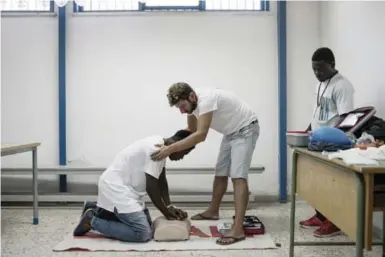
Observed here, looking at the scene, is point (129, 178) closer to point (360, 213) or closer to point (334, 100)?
point (334, 100)

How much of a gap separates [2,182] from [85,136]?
3.39 feet

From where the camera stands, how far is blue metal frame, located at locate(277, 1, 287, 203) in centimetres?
474

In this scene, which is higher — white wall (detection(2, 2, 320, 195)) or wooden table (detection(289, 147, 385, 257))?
white wall (detection(2, 2, 320, 195))

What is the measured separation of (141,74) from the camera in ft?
15.8

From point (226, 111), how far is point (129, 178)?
0.87 meters

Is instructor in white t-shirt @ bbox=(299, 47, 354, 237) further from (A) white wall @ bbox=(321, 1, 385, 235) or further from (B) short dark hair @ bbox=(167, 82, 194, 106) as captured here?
(B) short dark hair @ bbox=(167, 82, 194, 106)

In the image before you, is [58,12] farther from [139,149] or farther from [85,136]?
[139,149]

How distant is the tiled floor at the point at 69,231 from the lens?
2.88 metres

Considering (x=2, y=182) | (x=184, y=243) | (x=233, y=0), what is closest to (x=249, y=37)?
(x=233, y=0)

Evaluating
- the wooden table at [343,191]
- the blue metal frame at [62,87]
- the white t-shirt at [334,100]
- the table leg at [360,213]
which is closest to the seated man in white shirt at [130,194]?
the wooden table at [343,191]

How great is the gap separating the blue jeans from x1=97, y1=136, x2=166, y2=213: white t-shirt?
55mm

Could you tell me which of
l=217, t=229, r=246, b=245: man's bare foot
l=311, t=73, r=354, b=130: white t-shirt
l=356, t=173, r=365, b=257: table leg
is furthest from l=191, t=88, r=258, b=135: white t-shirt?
l=356, t=173, r=365, b=257: table leg

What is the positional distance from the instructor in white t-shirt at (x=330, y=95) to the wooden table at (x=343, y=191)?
2.50ft

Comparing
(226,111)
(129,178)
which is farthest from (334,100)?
(129,178)
